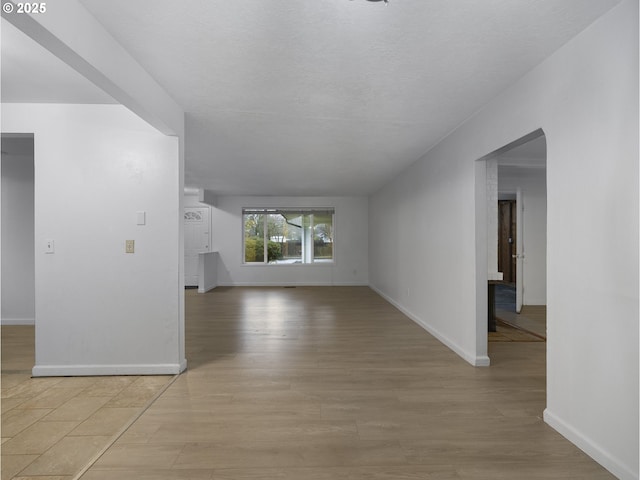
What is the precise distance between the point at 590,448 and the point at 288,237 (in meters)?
8.11

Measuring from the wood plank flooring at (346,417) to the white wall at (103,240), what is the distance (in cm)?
68

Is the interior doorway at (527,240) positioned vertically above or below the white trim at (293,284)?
above

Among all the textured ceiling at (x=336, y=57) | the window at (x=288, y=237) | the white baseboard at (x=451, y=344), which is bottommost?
the white baseboard at (x=451, y=344)

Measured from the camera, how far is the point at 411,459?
6.39ft

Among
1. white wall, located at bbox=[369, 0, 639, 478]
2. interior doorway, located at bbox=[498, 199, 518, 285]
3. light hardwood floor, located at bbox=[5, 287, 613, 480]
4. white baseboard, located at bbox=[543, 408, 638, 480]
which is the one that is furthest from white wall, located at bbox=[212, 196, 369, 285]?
white baseboard, located at bbox=[543, 408, 638, 480]

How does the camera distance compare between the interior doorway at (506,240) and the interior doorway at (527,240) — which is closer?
the interior doorway at (527,240)

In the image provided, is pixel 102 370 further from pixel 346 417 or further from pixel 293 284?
pixel 293 284

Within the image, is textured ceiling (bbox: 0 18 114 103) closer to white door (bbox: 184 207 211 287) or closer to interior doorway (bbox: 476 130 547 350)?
interior doorway (bbox: 476 130 547 350)

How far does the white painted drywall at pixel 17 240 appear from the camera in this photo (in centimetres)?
506

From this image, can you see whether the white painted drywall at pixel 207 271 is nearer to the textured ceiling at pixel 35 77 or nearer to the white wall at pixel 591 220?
the textured ceiling at pixel 35 77

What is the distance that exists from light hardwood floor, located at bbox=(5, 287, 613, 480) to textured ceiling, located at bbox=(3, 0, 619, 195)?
2.44 m

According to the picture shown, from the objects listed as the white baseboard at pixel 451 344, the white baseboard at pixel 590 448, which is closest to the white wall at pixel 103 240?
the white baseboard at pixel 451 344

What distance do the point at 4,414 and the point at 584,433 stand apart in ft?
12.6

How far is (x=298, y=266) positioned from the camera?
950 centimetres
